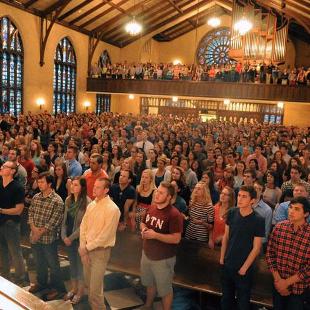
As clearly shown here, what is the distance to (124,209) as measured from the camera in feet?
19.6

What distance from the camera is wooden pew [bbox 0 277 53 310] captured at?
1846 millimetres

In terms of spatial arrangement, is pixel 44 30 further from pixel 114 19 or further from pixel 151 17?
pixel 151 17

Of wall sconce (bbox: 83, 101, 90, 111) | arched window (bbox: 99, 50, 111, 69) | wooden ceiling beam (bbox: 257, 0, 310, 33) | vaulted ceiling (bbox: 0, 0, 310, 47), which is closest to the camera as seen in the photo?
wooden ceiling beam (bbox: 257, 0, 310, 33)

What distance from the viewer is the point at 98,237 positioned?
4.50 m

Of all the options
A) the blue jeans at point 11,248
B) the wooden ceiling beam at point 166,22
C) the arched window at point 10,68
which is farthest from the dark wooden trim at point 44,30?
the blue jeans at point 11,248

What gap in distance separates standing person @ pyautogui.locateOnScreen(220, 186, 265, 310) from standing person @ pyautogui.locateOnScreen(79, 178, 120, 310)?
4.06 ft

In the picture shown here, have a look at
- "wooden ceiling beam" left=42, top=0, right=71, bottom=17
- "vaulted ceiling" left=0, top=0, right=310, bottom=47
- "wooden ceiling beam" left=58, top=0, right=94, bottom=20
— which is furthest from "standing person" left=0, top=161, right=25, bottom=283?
"wooden ceiling beam" left=58, top=0, right=94, bottom=20

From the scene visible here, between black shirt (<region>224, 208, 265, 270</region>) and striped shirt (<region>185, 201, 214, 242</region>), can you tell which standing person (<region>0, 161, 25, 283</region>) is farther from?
black shirt (<region>224, 208, 265, 270</region>)

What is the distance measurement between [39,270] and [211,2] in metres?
24.8

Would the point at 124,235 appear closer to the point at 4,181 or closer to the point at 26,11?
the point at 4,181

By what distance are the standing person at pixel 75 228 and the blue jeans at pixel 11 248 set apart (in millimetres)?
744

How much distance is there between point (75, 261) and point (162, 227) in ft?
4.72

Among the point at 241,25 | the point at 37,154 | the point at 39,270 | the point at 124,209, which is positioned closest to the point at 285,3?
the point at 241,25

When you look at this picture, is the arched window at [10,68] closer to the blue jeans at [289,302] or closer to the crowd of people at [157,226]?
the crowd of people at [157,226]
